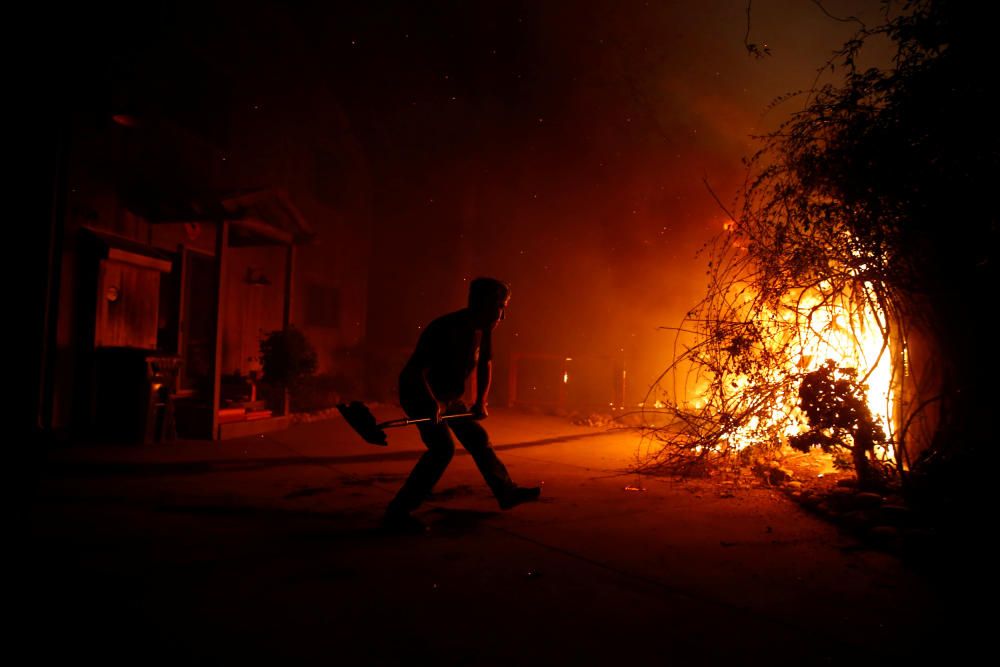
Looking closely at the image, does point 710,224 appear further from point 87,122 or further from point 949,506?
point 87,122

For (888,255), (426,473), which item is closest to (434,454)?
(426,473)

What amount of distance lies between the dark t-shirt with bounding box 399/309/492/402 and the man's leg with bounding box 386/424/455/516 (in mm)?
296

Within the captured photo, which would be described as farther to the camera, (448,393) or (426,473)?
(448,393)

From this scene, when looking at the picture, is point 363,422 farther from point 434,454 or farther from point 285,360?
point 285,360

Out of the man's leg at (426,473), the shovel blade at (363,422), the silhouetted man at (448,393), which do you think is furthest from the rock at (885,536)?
the shovel blade at (363,422)

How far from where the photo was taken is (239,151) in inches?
413

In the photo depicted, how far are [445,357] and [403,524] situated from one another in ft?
3.75

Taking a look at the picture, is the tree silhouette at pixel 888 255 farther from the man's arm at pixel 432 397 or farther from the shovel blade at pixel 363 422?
the shovel blade at pixel 363 422

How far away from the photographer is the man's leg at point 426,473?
12.5 feet

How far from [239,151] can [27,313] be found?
8.24 m

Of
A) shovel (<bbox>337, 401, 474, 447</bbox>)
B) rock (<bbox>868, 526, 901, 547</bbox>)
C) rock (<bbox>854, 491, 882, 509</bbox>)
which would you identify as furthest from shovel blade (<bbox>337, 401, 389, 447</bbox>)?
rock (<bbox>854, 491, 882, 509</bbox>)

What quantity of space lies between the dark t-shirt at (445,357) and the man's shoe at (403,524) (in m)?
0.78

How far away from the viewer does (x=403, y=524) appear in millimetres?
3793

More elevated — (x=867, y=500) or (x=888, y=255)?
(x=888, y=255)
